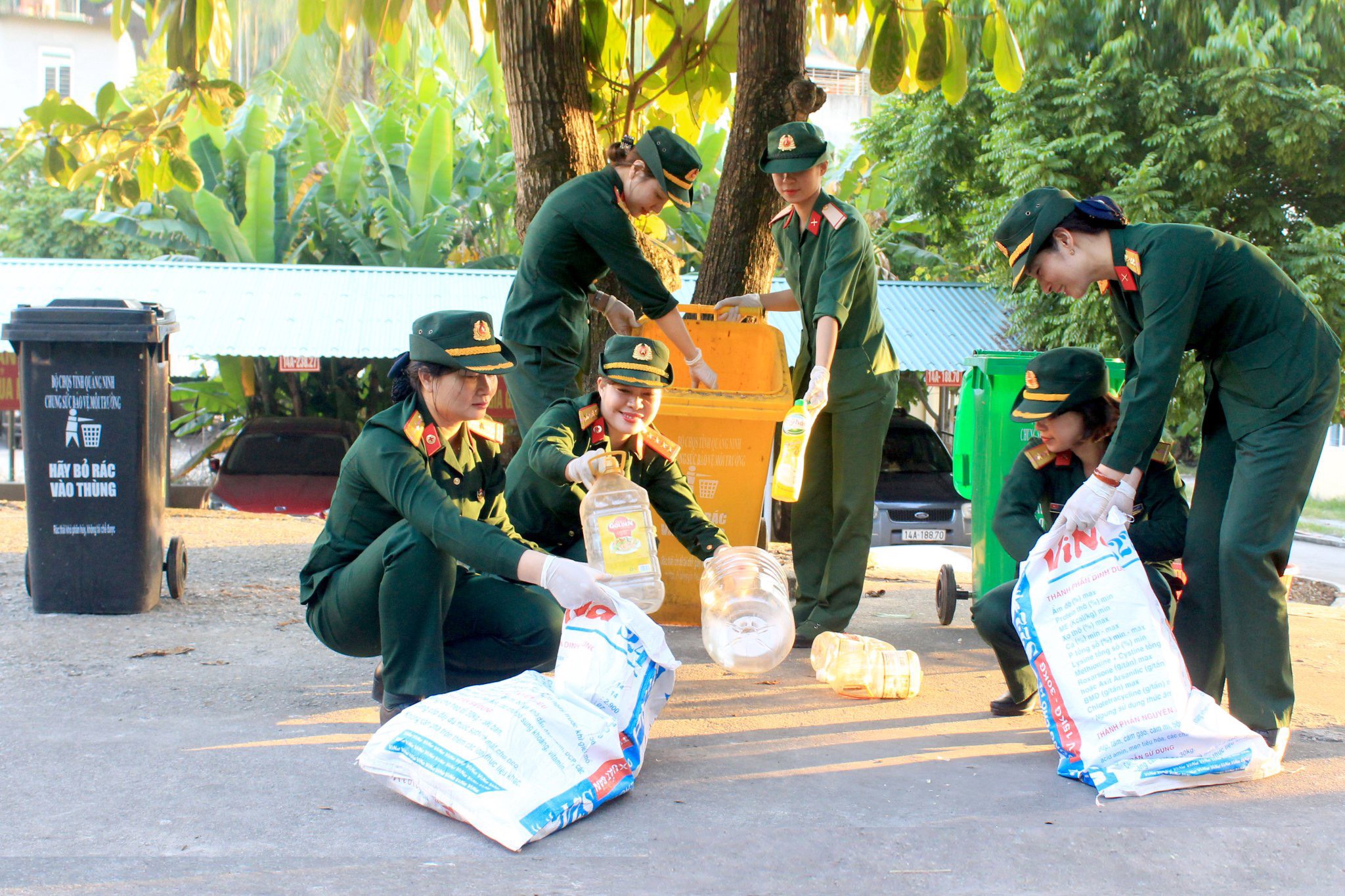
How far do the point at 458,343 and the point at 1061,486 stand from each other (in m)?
2.12

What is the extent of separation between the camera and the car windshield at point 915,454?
1327 centimetres

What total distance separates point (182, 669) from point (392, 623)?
1560mm

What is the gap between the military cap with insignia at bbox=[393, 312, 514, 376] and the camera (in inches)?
135

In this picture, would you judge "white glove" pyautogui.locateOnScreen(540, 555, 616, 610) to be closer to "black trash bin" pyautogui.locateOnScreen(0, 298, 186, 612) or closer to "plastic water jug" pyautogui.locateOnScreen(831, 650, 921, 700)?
"plastic water jug" pyautogui.locateOnScreen(831, 650, 921, 700)

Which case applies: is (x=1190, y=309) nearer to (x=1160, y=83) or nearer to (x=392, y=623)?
(x=392, y=623)

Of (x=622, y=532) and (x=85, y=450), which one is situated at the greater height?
(x=622, y=532)

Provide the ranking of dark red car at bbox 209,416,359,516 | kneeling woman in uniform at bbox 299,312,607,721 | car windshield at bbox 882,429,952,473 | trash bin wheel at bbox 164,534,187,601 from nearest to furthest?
kneeling woman in uniform at bbox 299,312,607,721, trash bin wheel at bbox 164,534,187,601, dark red car at bbox 209,416,359,516, car windshield at bbox 882,429,952,473

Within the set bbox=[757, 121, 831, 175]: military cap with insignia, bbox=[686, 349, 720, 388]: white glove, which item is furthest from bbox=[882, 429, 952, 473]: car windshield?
bbox=[757, 121, 831, 175]: military cap with insignia

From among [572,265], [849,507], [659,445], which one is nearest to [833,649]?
[849,507]

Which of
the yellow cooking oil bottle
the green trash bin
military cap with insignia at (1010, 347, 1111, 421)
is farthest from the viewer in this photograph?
the green trash bin

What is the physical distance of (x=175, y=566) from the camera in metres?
5.77

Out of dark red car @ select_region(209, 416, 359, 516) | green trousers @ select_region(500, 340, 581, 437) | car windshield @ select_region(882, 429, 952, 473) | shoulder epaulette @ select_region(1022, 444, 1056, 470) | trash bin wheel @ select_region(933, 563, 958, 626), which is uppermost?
green trousers @ select_region(500, 340, 581, 437)

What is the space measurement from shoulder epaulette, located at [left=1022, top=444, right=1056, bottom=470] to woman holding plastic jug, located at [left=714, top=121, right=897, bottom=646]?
1008 mm

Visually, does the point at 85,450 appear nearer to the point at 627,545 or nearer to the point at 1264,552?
the point at 627,545
